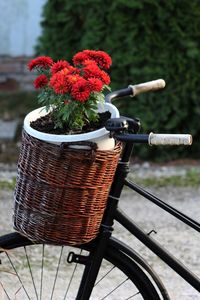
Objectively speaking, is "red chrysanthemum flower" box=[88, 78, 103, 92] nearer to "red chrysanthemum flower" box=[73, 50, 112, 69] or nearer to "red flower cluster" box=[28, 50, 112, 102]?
"red flower cluster" box=[28, 50, 112, 102]

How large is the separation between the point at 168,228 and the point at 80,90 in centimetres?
295

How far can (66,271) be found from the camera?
14.4 ft

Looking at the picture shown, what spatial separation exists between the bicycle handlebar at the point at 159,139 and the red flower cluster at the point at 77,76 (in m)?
0.17

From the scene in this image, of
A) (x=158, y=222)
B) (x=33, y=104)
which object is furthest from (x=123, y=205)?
(x=33, y=104)

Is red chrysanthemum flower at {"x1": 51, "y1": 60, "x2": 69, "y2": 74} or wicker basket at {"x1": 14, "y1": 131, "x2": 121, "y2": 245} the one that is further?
red chrysanthemum flower at {"x1": 51, "y1": 60, "x2": 69, "y2": 74}

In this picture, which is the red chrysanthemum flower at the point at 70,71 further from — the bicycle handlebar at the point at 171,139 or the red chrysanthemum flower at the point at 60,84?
the bicycle handlebar at the point at 171,139

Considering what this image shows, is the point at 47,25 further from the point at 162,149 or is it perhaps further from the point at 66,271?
the point at 66,271

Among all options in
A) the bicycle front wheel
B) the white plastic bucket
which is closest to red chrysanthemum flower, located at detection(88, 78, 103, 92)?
the white plastic bucket

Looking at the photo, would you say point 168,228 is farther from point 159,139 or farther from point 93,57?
point 159,139

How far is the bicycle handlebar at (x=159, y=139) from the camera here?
2.33 m

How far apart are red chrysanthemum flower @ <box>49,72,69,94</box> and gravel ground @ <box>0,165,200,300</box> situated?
2.03 meters

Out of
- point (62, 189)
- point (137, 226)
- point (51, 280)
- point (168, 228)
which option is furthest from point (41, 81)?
point (168, 228)

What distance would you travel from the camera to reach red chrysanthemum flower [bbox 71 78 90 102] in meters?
2.36

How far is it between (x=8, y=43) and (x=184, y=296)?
5634 mm
